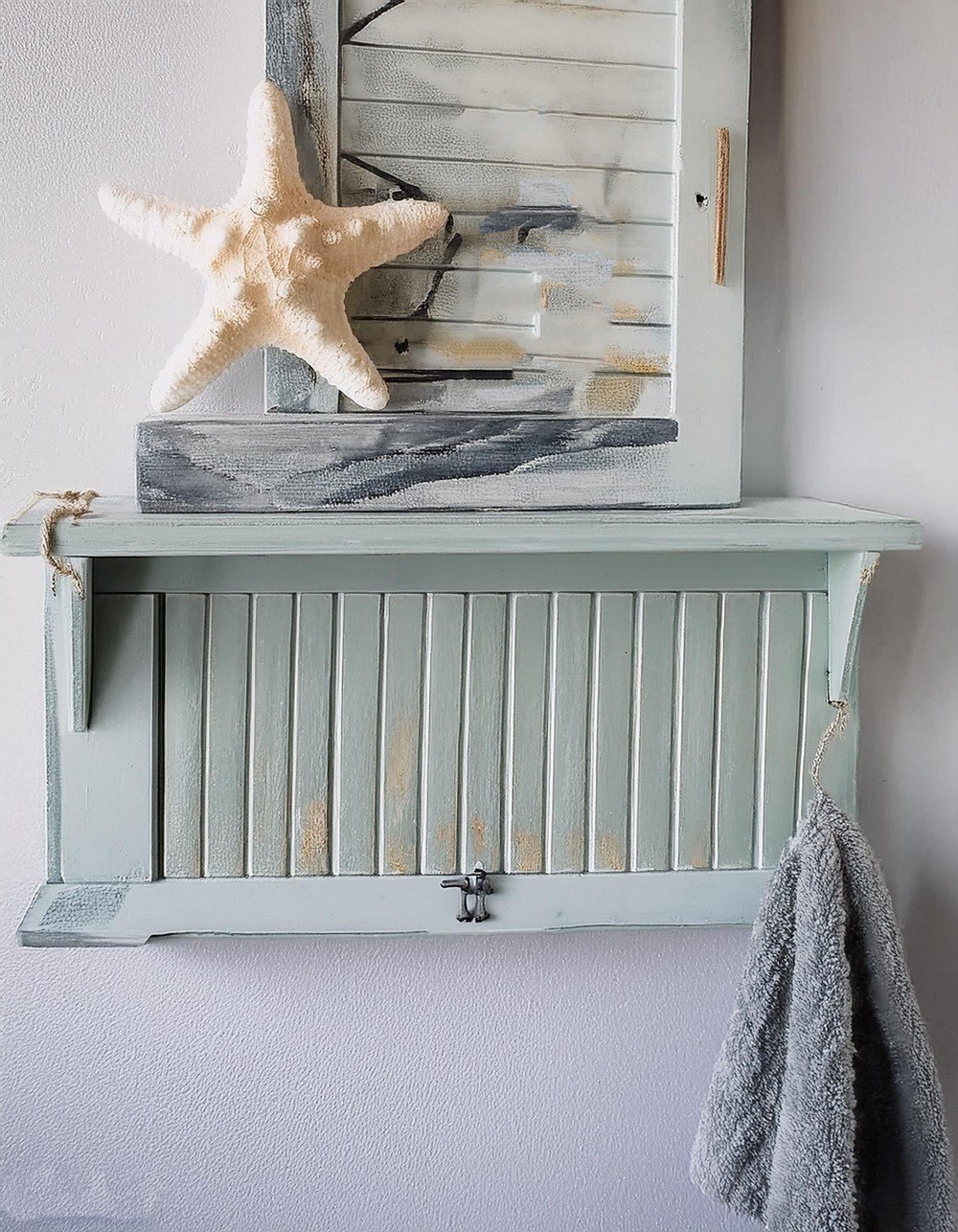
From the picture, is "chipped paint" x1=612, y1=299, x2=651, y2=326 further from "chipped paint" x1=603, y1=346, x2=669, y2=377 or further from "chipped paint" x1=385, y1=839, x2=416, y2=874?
"chipped paint" x1=385, y1=839, x2=416, y2=874

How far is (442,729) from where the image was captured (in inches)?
30.6

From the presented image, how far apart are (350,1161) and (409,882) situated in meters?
0.25

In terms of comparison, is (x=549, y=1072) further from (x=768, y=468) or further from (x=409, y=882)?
(x=768, y=468)

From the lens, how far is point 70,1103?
0.83m

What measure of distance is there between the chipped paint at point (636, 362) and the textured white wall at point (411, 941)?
12cm

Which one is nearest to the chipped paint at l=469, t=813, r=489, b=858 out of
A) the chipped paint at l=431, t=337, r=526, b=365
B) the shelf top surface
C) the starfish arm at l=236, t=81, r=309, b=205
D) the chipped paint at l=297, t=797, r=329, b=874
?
the chipped paint at l=297, t=797, r=329, b=874

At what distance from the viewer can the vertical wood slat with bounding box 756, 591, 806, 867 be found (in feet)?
2.61

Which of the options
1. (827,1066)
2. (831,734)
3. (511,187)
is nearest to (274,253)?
(511,187)

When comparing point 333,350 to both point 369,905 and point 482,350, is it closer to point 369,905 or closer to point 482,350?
point 482,350

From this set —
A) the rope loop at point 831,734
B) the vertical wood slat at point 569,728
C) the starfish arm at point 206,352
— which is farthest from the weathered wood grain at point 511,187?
the rope loop at point 831,734

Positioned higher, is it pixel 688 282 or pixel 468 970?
pixel 688 282

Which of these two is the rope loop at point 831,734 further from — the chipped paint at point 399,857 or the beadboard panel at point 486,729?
the chipped paint at point 399,857

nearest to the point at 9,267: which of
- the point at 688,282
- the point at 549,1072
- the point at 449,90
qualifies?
the point at 449,90

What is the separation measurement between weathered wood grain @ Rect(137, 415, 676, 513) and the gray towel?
295mm
